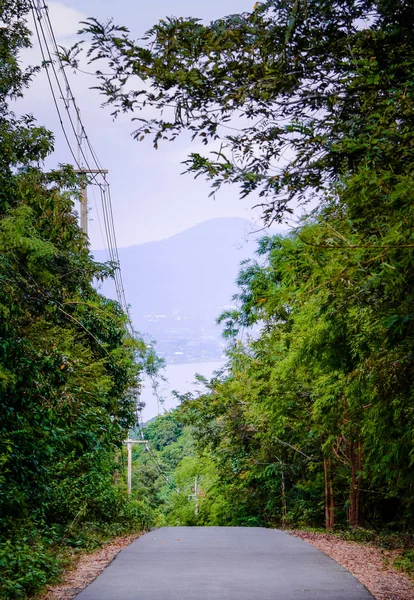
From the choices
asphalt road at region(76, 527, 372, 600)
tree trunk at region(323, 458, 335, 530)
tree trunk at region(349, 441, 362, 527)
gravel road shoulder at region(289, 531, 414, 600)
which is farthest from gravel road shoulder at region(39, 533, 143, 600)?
tree trunk at region(323, 458, 335, 530)

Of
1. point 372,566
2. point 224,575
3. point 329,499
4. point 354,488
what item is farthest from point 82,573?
point 329,499

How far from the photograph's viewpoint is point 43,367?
794cm

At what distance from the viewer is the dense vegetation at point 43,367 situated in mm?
7566

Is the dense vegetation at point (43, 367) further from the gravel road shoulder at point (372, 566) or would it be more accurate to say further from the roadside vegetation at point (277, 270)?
the gravel road shoulder at point (372, 566)

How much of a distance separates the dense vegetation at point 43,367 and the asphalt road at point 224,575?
36.1 inches

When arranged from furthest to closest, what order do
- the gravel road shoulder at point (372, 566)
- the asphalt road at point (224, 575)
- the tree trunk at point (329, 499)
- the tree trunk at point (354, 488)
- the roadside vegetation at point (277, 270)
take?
1. the tree trunk at point (329, 499)
2. the tree trunk at point (354, 488)
3. the gravel road shoulder at point (372, 566)
4. the asphalt road at point (224, 575)
5. the roadside vegetation at point (277, 270)

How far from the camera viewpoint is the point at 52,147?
11602 mm

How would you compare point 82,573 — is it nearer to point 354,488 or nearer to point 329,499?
point 354,488

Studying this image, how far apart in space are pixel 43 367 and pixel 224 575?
345 centimetres

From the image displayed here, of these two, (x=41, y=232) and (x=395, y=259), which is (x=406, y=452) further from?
(x=41, y=232)

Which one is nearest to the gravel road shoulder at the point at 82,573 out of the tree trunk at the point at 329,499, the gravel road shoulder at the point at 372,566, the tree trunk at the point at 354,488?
the gravel road shoulder at the point at 372,566

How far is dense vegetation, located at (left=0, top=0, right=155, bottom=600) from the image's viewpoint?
7566 mm

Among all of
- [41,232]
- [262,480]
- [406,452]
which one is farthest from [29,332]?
[262,480]

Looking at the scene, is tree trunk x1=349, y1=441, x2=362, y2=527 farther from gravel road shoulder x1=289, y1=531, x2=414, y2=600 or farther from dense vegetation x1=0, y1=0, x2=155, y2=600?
dense vegetation x1=0, y1=0, x2=155, y2=600
